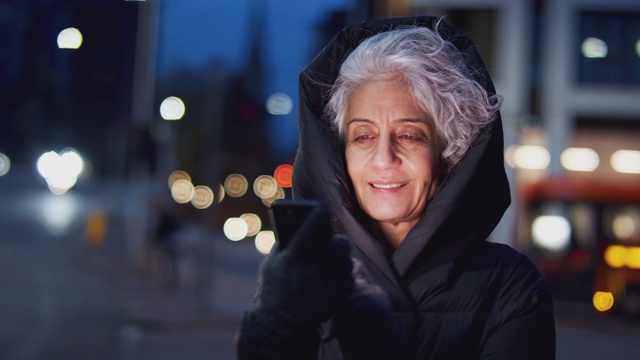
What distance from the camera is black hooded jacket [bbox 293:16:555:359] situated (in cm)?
197

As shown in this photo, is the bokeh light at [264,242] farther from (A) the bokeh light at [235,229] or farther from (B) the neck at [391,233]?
(B) the neck at [391,233]

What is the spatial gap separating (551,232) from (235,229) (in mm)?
38014

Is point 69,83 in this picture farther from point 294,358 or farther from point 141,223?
point 294,358

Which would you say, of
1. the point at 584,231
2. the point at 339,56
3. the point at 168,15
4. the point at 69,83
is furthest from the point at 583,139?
the point at 339,56

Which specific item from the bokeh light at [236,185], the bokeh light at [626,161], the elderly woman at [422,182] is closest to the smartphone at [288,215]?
the elderly woman at [422,182]

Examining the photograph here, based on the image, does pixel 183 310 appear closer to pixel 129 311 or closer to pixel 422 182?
pixel 129 311

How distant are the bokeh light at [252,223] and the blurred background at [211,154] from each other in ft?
74.1

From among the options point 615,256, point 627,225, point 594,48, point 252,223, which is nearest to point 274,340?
point 615,256

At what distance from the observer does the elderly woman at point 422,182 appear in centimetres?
199

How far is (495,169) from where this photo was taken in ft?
6.82

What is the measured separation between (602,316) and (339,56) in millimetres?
17932

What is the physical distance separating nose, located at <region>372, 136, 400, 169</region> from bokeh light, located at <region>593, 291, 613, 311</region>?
58.3 ft

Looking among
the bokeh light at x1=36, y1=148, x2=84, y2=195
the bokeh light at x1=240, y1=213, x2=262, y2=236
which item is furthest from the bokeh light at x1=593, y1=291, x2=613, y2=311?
the bokeh light at x1=240, y1=213, x2=262, y2=236

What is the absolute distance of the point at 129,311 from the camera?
16219 mm
